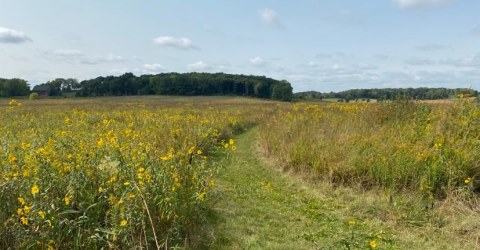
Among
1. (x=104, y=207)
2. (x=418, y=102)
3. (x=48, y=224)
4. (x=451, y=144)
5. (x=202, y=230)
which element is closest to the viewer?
(x=48, y=224)

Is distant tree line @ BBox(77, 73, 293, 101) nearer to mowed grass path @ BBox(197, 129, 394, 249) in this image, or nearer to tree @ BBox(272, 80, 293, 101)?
tree @ BBox(272, 80, 293, 101)

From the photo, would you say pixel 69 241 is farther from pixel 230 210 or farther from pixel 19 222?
pixel 230 210

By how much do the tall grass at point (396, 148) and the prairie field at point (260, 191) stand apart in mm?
30

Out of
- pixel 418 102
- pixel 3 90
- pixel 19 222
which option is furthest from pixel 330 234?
pixel 3 90

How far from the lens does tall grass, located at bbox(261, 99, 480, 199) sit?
21.0 feet

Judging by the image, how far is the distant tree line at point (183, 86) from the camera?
8138 centimetres

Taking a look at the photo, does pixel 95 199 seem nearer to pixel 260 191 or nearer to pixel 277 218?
pixel 277 218

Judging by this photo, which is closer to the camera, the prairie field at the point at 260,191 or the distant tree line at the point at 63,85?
the prairie field at the point at 260,191

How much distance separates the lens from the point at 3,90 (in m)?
67.5

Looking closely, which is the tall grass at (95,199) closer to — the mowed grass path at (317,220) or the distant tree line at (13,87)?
the mowed grass path at (317,220)

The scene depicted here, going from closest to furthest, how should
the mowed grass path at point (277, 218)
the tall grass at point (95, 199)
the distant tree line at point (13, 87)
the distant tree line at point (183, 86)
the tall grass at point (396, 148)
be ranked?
the tall grass at point (95, 199) → the mowed grass path at point (277, 218) → the tall grass at point (396, 148) → the distant tree line at point (13, 87) → the distant tree line at point (183, 86)

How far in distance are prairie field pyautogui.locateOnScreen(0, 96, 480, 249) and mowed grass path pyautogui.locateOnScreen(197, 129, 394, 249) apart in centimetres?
3

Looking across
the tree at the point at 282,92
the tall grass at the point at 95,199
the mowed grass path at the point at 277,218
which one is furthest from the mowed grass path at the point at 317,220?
the tree at the point at 282,92

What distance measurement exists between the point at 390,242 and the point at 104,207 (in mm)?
3625
